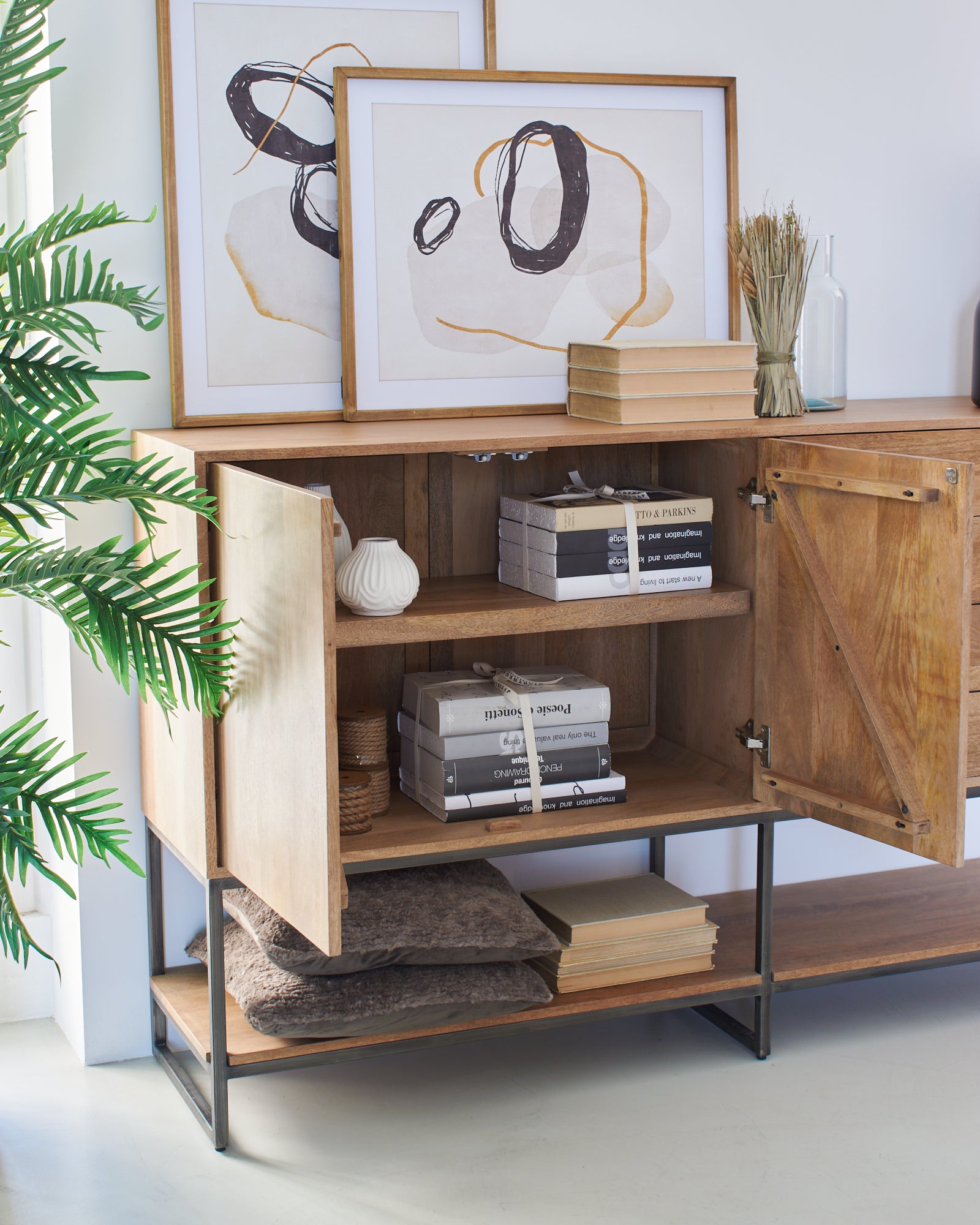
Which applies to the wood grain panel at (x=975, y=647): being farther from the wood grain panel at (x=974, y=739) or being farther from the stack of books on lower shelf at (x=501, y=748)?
the stack of books on lower shelf at (x=501, y=748)

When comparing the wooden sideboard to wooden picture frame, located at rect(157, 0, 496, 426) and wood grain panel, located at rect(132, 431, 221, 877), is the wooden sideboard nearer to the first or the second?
wood grain panel, located at rect(132, 431, 221, 877)

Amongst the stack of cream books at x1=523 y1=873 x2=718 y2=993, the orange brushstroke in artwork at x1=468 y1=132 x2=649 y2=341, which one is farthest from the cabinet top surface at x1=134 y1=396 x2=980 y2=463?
the stack of cream books at x1=523 y1=873 x2=718 y2=993

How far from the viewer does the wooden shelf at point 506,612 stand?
91.8 inches

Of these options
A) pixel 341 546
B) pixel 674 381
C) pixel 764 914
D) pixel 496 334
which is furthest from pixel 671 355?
pixel 764 914

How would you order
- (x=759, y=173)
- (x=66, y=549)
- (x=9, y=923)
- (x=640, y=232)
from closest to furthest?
(x=9, y=923)
(x=66, y=549)
(x=640, y=232)
(x=759, y=173)

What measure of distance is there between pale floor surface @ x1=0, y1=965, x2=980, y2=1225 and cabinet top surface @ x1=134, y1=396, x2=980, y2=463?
1.20 m

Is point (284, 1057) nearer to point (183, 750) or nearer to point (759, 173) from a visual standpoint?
point (183, 750)

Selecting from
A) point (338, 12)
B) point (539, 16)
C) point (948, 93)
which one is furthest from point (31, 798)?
point (948, 93)

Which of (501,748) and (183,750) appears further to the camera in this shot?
(501,748)

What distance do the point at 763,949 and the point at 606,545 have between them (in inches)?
33.1

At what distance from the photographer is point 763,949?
8.84 ft

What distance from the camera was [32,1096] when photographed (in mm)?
2652

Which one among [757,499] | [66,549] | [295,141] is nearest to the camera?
[66,549]

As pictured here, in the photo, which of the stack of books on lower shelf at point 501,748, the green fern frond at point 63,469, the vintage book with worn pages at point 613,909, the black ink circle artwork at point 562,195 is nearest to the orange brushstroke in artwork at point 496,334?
the black ink circle artwork at point 562,195
